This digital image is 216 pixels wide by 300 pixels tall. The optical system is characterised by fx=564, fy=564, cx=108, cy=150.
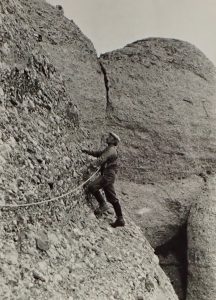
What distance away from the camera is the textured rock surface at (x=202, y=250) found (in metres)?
15.3

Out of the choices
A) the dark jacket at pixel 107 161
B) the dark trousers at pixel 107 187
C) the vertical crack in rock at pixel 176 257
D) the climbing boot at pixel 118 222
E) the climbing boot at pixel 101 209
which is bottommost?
the vertical crack in rock at pixel 176 257

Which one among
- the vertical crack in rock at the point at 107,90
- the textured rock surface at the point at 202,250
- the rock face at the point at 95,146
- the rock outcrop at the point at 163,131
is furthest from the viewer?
the vertical crack in rock at the point at 107,90

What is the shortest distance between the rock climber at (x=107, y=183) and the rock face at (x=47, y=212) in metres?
0.25

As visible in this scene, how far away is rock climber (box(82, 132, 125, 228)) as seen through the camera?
10.6m

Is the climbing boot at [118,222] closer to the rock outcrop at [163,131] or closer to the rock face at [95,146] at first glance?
the rock face at [95,146]

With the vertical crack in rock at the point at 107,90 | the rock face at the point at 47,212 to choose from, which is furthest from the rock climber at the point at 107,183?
the vertical crack in rock at the point at 107,90

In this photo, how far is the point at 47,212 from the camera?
28.0 feet

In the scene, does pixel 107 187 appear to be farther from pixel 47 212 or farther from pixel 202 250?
pixel 202 250

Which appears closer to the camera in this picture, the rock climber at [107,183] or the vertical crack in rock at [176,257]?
the rock climber at [107,183]

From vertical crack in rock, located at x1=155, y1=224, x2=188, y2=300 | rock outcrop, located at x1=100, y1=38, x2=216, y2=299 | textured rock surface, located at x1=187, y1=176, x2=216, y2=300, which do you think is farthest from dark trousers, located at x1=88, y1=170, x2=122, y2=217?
vertical crack in rock, located at x1=155, y1=224, x2=188, y2=300

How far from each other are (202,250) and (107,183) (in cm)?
623

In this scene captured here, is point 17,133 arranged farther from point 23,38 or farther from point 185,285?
point 185,285

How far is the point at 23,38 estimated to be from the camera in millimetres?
9961

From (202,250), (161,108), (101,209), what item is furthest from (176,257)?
(101,209)
